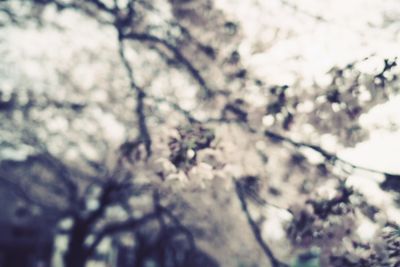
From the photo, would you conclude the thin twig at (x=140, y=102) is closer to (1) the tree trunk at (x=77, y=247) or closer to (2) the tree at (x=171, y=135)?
(2) the tree at (x=171, y=135)

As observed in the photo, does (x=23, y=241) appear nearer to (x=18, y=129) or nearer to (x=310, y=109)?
(x=18, y=129)

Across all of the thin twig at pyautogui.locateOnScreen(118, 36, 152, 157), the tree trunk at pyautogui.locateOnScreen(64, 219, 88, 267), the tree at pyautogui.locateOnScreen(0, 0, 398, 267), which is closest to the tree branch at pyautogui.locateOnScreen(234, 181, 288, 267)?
the tree at pyautogui.locateOnScreen(0, 0, 398, 267)

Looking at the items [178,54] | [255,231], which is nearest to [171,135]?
[178,54]

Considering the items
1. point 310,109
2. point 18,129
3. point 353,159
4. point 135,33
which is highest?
point 135,33

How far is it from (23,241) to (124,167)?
0.72m

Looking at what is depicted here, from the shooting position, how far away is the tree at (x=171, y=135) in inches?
85.0

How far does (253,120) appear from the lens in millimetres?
2477

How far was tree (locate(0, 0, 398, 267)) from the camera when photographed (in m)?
2.16

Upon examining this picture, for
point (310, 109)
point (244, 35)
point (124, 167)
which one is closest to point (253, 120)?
point (310, 109)

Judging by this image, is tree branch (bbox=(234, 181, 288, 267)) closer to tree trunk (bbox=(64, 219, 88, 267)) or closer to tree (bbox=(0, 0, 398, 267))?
tree (bbox=(0, 0, 398, 267))

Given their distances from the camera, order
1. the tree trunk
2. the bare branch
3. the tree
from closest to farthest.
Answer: the tree trunk < the tree < the bare branch

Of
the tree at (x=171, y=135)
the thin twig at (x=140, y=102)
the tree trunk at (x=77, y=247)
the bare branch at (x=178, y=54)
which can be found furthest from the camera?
the bare branch at (x=178, y=54)

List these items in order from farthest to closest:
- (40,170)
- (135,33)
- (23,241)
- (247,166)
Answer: (135,33) → (247,166) → (40,170) → (23,241)

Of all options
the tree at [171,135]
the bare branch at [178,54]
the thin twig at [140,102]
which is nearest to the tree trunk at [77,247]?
the tree at [171,135]
